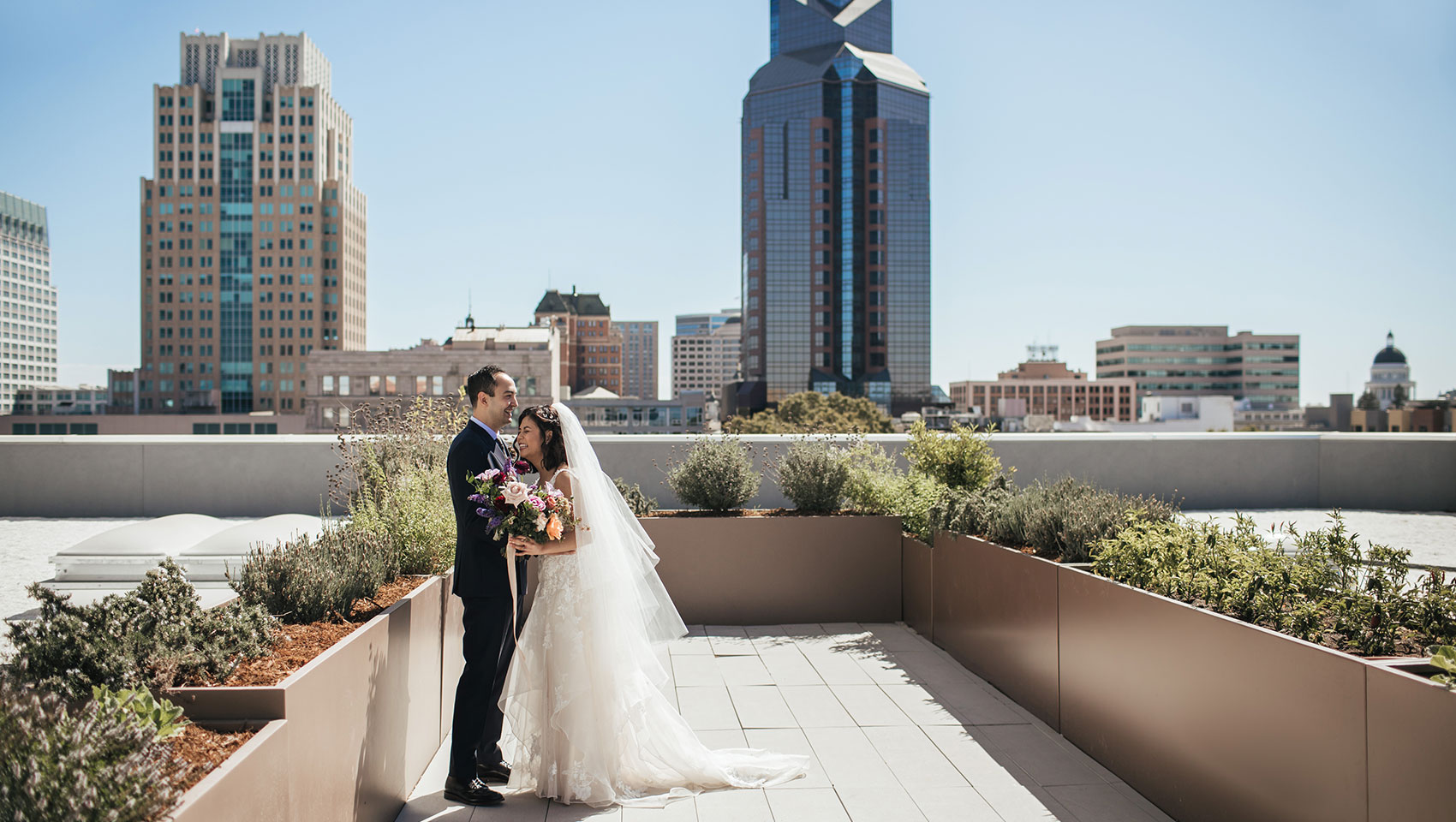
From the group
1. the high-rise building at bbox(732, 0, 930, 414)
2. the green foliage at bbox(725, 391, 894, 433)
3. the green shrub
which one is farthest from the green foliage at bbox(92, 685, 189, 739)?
the high-rise building at bbox(732, 0, 930, 414)

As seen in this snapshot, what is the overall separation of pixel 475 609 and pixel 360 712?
748mm

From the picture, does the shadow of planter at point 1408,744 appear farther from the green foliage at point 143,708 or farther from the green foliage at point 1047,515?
the green foliage at point 143,708

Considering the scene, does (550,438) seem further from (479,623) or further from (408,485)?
(408,485)

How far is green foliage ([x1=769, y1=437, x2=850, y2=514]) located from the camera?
6.96 meters

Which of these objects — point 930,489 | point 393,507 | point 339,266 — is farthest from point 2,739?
point 339,266

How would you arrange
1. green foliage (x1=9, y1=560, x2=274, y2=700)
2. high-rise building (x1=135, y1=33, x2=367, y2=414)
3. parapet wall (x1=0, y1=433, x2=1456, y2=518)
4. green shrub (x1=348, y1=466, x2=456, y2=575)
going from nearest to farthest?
green foliage (x1=9, y1=560, x2=274, y2=700)
green shrub (x1=348, y1=466, x2=456, y2=575)
parapet wall (x1=0, y1=433, x2=1456, y2=518)
high-rise building (x1=135, y1=33, x2=367, y2=414)

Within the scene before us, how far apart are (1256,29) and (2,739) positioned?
1666cm

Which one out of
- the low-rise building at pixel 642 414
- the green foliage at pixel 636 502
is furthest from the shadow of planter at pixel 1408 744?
the low-rise building at pixel 642 414

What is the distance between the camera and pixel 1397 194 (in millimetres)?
26688

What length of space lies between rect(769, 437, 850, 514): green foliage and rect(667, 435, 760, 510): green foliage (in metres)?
0.34

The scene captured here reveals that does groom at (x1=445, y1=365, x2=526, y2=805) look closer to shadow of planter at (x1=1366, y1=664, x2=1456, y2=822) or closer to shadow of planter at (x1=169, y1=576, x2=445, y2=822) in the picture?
shadow of planter at (x1=169, y1=576, x2=445, y2=822)

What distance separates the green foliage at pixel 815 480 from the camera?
22.9 ft

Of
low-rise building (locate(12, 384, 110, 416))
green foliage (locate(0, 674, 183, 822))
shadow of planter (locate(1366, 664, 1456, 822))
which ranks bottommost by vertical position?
shadow of planter (locate(1366, 664, 1456, 822))

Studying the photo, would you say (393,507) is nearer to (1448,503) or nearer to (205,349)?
(1448,503)
